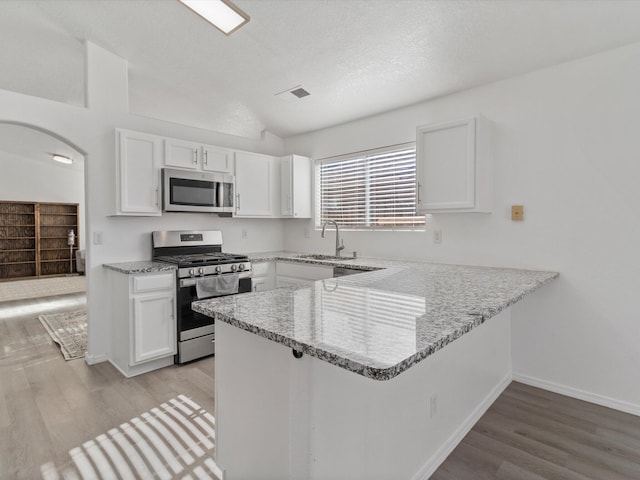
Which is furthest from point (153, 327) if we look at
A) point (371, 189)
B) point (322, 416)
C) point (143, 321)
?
point (371, 189)

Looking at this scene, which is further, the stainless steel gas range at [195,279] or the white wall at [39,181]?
the white wall at [39,181]

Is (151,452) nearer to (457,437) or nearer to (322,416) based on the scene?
(322,416)

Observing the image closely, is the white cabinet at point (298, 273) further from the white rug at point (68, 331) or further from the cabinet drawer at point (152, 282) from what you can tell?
the white rug at point (68, 331)

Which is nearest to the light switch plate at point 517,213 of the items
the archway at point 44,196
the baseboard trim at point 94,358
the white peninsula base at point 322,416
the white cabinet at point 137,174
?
the white peninsula base at point 322,416

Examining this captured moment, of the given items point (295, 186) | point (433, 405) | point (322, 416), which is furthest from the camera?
point (295, 186)

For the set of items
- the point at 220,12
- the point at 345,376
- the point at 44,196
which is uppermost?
the point at 220,12

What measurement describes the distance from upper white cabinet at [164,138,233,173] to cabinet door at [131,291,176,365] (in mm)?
1279

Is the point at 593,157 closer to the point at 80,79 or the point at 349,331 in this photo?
the point at 349,331

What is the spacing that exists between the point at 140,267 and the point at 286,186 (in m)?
1.93

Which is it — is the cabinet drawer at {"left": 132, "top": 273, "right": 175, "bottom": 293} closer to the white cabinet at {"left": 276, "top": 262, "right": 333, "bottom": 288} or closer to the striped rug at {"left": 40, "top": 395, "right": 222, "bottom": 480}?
the striped rug at {"left": 40, "top": 395, "right": 222, "bottom": 480}

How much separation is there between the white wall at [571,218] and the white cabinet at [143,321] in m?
2.59

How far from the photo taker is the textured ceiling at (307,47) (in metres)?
2.25

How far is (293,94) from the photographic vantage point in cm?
358

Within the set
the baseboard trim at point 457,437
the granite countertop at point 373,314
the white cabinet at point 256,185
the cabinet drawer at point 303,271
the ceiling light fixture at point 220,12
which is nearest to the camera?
the granite countertop at point 373,314
